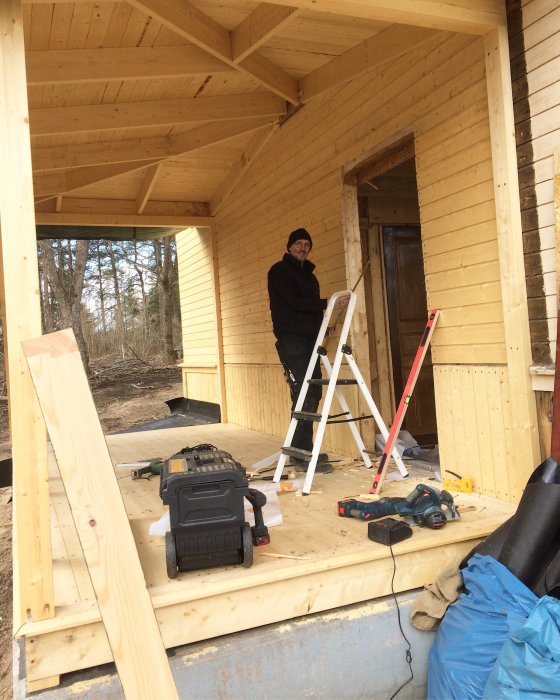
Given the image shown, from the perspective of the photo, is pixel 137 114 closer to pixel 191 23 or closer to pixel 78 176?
pixel 191 23

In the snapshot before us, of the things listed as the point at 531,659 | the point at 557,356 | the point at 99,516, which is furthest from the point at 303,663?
the point at 557,356

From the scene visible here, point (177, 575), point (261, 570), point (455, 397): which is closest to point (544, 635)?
point (261, 570)

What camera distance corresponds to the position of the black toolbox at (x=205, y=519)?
238 centimetres


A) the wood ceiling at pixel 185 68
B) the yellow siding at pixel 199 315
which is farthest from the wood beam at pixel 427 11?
the yellow siding at pixel 199 315

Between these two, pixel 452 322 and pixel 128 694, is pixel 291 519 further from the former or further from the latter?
pixel 128 694

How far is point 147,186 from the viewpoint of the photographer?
683 centimetres

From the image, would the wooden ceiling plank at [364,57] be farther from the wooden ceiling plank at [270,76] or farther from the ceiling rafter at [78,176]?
the ceiling rafter at [78,176]

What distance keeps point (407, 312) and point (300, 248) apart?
1.61m

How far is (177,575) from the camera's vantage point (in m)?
2.45

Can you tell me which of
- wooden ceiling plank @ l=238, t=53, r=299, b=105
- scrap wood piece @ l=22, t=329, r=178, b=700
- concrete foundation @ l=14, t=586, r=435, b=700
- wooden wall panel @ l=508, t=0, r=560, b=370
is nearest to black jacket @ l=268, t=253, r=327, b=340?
wooden ceiling plank @ l=238, t=53, r=299, b=105

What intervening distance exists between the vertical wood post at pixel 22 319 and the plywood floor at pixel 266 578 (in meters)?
→ 0.15

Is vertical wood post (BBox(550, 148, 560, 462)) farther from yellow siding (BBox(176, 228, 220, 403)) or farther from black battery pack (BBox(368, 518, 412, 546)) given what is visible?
yellow siding (BBox(176, 228, 220, 403))

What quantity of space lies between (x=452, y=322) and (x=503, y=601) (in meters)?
1.72

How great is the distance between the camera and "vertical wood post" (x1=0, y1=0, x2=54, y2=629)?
2.08 m
